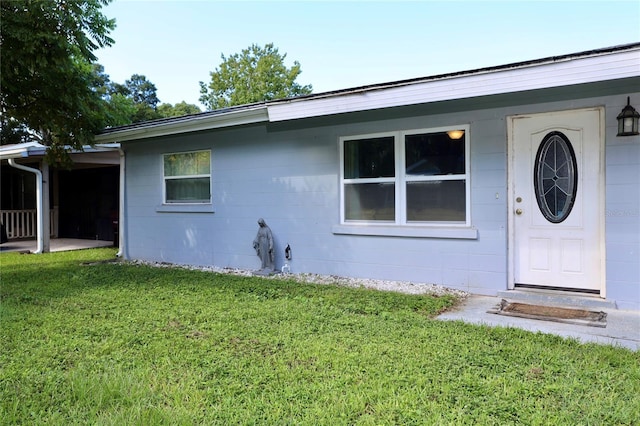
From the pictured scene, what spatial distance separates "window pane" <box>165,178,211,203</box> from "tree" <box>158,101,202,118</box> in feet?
98.5

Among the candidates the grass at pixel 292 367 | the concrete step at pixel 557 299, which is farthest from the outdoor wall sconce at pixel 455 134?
the grass at pixel 292 367

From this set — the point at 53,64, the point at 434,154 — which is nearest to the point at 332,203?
the point at 434,154

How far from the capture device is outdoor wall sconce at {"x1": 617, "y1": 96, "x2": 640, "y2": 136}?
414cm

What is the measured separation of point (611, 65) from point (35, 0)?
21.7ft

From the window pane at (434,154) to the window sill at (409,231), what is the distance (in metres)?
0.72

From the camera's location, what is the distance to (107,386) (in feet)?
8.45

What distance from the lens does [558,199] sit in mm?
4695

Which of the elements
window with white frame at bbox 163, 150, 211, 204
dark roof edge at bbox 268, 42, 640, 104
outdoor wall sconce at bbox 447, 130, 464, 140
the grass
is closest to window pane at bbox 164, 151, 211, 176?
window with white frame at bbox 163, 150, 211, 204

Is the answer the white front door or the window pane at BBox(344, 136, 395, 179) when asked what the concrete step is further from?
the window pane at BBox(344, 136, 395, 179)

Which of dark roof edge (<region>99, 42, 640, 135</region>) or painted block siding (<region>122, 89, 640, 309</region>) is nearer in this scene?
dark roof edge (<region>99, 42, 640, 135</region>)

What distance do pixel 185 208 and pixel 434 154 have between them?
15.1 feet

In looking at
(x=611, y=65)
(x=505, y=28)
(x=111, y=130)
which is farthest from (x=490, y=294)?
(x=505, y=28)

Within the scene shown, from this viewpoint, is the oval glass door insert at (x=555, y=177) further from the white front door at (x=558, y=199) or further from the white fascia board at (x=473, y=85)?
the white fascia board at (x=473, y=85)

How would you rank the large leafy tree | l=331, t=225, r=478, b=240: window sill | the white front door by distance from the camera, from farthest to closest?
the large leafy tree
l=331, t=225, r=478, b=240: window sill
the white front door
